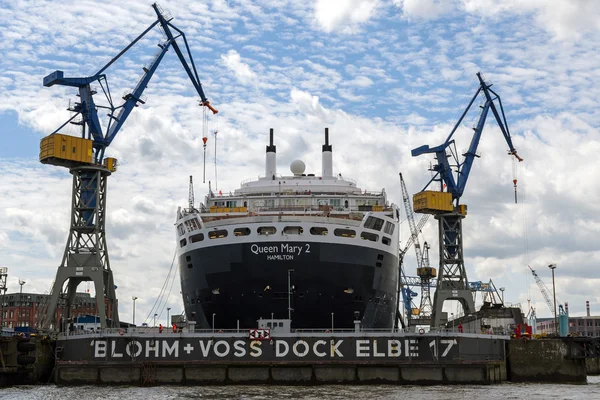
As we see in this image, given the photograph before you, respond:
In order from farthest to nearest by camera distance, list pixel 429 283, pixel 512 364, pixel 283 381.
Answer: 1. pixel 429 283
2. pixel 512 364
3. pixel 283 381

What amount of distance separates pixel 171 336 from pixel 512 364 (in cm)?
2240

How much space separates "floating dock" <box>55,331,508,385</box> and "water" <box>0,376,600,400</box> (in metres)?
0.92

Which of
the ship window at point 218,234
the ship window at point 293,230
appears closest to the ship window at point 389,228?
the ship window at point 293,230

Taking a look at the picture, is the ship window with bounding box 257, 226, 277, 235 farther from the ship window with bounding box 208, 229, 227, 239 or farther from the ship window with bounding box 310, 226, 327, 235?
the ship window with bounding box 208, 229, 227, 239

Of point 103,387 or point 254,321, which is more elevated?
point 254,321

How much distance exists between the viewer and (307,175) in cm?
7862

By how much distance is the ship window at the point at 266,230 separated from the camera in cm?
5672

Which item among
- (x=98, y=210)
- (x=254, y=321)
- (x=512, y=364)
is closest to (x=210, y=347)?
(x=254, y=321)

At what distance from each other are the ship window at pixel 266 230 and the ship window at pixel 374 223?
719 cm

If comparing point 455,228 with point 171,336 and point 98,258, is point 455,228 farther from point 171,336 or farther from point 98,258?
point 171,336

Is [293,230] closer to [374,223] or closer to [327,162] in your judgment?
[374,223]

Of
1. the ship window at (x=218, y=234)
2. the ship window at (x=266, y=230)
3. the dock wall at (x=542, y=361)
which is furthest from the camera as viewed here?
the ship window at (x=218, y=234)

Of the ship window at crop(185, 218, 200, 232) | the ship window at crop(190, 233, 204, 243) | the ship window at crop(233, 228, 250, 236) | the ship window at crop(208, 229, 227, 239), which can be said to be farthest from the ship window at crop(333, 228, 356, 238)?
the ship window at crop(185, 218, 200, 232)

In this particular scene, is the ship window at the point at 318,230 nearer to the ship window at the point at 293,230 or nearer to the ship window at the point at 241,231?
the ship window at the point at 293,230
